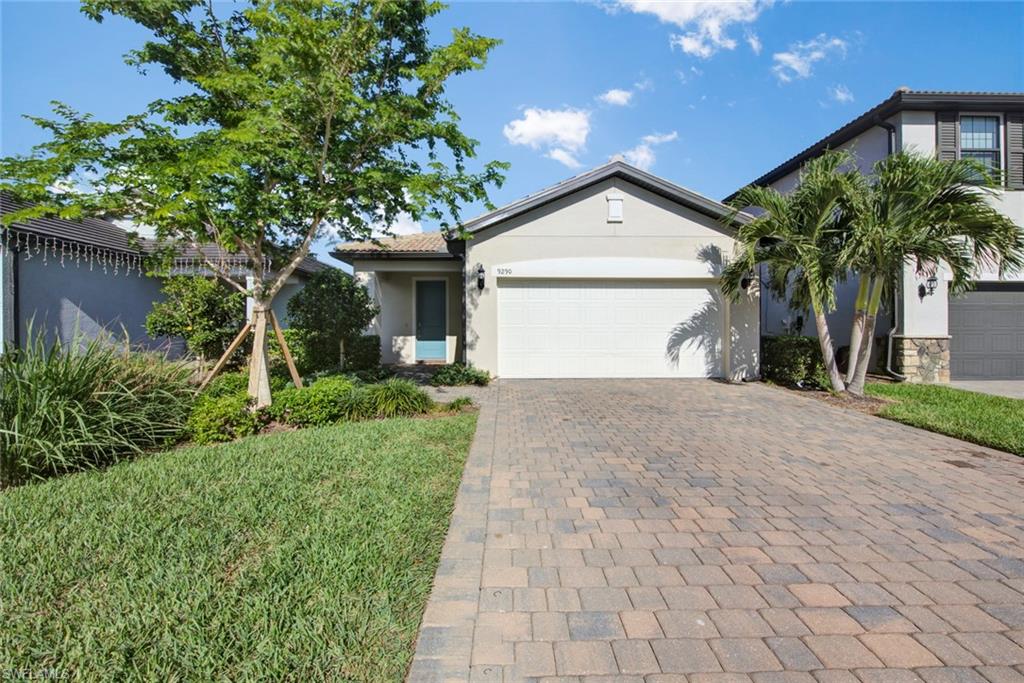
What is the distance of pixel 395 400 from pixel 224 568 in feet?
14.2

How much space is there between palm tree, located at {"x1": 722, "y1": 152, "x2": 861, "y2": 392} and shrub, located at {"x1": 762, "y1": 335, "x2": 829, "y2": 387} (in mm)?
484

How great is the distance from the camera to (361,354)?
35.7ft

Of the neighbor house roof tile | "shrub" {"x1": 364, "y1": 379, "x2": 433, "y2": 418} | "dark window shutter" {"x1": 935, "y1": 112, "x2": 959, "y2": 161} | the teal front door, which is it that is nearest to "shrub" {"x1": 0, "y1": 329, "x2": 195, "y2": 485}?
"shrub" {"x1": 364, "y1": 379, "x2": 433, "y2": 418}

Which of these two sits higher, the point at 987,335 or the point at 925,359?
the point at 987,335

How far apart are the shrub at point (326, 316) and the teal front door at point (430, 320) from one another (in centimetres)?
342

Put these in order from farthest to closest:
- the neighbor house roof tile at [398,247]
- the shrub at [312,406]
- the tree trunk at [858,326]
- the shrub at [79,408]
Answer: the neighbor house roof tile at [398,247], the tree trunk at [858,326], the shrub at [312,406], the shrub at [79,408]

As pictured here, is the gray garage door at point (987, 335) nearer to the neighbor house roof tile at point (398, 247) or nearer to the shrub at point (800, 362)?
the shrub at point (800, 362)

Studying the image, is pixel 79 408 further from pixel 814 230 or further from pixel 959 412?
pixel 959 412

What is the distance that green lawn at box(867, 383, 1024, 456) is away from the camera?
5492 mm

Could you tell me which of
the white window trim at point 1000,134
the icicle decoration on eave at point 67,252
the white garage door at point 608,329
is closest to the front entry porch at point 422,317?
the white garage door at point 608,329

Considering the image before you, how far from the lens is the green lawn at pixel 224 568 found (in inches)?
77.1

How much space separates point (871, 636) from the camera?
2174mm

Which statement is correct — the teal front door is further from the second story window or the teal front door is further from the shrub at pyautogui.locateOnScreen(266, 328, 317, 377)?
the second story window

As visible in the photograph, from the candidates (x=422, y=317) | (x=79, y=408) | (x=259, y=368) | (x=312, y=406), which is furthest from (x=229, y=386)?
(x=422, y=317)
